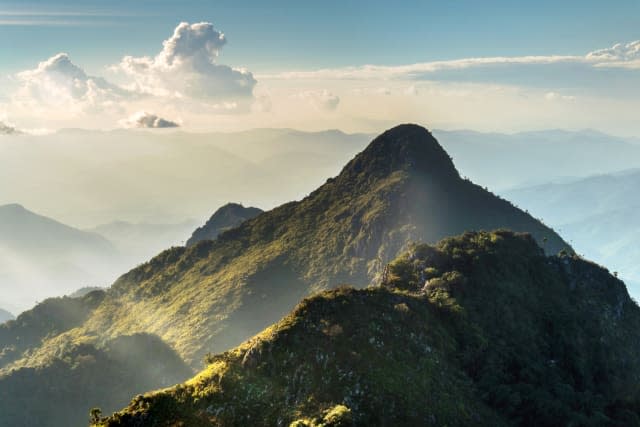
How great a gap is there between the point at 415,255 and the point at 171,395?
2329 inches

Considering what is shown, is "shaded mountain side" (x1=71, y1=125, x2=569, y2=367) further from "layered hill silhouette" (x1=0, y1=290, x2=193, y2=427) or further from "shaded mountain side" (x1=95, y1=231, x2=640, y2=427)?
"shaded mountain side" (x1=95, y1=231, x2=640, y2=427)

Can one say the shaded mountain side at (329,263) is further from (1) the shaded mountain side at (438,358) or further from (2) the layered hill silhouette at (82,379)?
(1) the shaded mountain side at (438,358)

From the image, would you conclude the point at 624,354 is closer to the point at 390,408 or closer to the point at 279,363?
the point at 390,408

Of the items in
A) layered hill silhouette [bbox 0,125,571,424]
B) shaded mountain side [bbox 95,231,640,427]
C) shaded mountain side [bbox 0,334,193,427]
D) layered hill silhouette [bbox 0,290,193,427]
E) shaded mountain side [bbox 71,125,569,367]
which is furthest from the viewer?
shaded mountain side [bbox 71,125,569,367]

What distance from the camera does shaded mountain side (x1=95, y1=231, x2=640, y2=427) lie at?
5534 centimetres

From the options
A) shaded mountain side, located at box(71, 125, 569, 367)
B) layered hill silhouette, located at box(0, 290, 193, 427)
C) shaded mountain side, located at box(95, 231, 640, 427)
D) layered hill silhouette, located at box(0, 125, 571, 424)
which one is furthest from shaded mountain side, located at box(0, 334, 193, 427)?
shaded mountain side, located at box(95, 231, 640, 427)

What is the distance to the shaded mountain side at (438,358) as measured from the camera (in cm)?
5534

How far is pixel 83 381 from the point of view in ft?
543

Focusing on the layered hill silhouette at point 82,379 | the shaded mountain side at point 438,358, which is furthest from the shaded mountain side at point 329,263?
the shaded mountain side at point 438,358

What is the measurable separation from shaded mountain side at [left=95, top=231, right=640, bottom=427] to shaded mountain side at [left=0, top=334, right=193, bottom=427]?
109 metres

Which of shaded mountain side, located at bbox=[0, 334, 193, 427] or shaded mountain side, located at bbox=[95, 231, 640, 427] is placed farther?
shaded mountain side, located at bbox=[0, 334, 193, 427]

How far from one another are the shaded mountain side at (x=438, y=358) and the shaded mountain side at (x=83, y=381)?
108859mm

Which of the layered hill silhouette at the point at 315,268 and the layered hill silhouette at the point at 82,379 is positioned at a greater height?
the layered hill silhouette at the point at 315,268

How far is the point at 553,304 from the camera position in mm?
98688
